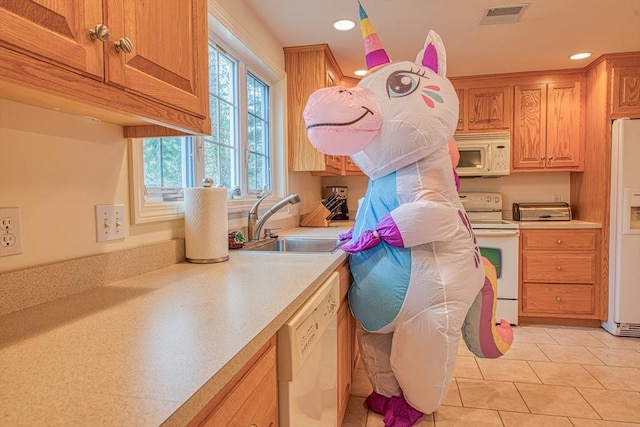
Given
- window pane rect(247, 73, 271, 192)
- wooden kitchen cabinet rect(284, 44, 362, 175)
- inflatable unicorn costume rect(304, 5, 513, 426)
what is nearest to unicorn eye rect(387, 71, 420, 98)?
inflatable unicorn costume rect(304, 5, 513, 426)

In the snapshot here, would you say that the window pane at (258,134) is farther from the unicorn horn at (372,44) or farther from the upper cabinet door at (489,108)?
the upper cabinet door at (489,108)

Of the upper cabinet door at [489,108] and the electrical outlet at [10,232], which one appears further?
the upper cabinet door at [489,108]

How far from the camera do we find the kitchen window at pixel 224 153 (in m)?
1.46

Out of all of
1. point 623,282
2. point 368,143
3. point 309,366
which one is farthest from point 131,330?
point 623,282

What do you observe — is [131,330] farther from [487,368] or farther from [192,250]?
[487,368]

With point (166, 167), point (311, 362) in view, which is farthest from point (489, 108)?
point (311, 362)

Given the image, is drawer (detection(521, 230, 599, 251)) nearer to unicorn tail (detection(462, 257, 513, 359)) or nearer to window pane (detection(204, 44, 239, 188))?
unicorn tail (detection(462, 257, 513, 359))

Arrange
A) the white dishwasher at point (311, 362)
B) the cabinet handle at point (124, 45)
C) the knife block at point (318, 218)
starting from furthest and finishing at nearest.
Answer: the knife block at point (318, 218) → the white dishwasher at point (311, 362) → the cabinet handle at point (124, 45)

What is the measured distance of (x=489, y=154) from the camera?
341 cm

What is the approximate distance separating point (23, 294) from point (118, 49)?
0.60 meters

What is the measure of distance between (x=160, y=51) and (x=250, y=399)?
0.81 meters

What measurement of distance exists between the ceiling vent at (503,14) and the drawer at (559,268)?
73.1 inches

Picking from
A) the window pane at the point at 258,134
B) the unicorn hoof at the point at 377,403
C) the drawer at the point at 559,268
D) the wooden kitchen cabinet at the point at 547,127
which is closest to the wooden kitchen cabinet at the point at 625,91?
the wooden kitchen cabinet at the point at 547,127

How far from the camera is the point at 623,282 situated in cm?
298
